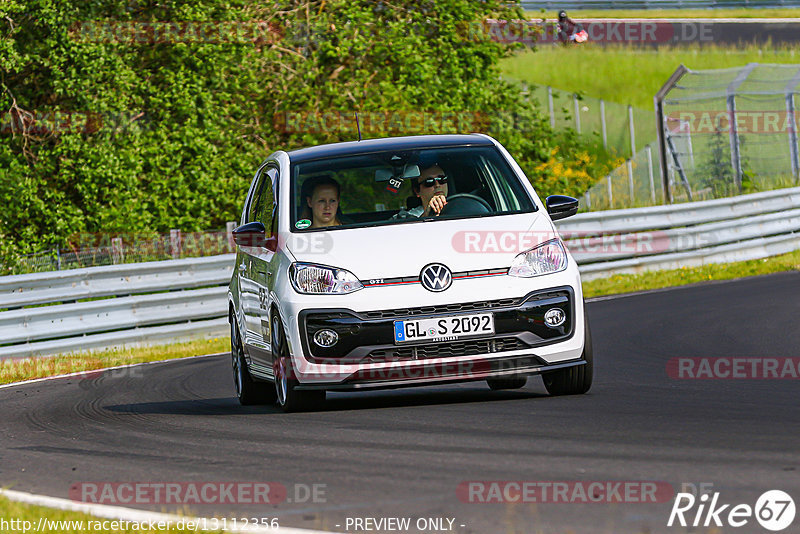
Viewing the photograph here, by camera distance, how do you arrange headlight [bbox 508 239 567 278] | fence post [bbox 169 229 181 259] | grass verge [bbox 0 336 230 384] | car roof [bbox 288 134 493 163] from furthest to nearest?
fence post [bbox 169 229 181 259], grass verge [bbox 0 336 230 384], car roof [bbox 288 134 493 163], headlight [bbox 508 239 567 278]

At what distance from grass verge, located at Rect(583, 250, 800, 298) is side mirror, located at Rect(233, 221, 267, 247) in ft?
34.5

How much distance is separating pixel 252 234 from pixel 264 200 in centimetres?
94

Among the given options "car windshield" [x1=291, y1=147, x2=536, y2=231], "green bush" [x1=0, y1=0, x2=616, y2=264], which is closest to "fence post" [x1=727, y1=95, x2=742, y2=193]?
"green bush" [x1=0, y1=0, x2=616, y2=264]

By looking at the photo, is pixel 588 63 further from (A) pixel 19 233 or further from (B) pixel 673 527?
(B) pixel 673 527

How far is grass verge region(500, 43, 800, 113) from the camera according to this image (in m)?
50.3

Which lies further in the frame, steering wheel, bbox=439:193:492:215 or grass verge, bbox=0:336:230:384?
grass verge, bbox=0:336:230:384

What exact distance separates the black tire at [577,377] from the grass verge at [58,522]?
3694 millimetres

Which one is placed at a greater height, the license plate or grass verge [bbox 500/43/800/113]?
the license plate

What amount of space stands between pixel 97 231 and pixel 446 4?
873 centimetres

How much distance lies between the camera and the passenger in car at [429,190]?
898 cm

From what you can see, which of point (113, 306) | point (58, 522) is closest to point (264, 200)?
point (58, 522)

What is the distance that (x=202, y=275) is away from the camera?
17969mm

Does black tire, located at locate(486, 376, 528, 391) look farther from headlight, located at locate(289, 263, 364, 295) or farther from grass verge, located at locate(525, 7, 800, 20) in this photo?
grass verge, located at locate(525, 7, 800, 20)

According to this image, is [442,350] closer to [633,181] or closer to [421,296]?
[421,296]
